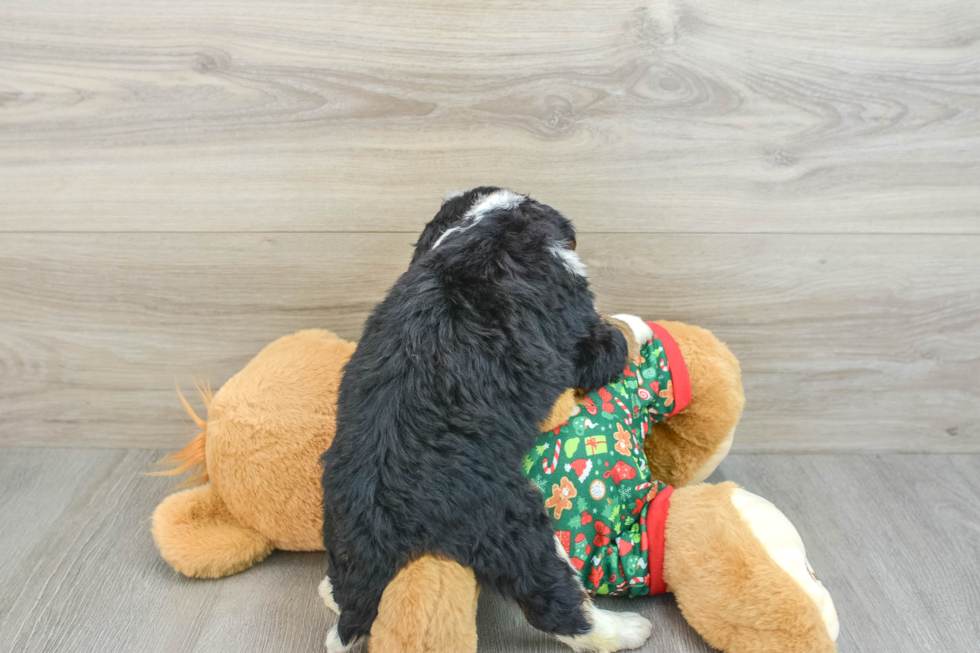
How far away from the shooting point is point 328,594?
30.0 inches

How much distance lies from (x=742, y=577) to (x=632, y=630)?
0.43ft

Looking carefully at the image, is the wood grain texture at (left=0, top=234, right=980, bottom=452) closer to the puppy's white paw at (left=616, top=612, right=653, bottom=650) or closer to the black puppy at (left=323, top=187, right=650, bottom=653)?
the black puppy at (left=323, top=187, right=650, bottom=653)

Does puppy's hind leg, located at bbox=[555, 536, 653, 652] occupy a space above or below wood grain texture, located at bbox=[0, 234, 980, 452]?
below

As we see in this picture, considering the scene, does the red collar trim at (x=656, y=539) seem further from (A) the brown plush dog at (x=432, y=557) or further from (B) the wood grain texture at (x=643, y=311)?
(B) the wood grain texture at (x=643, y=311)

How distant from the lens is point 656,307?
1011mm

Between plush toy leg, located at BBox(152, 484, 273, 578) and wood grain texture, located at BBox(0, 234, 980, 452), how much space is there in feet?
0.80

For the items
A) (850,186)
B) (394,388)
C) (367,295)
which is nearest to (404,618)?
(394,388)

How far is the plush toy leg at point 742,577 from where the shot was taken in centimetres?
65

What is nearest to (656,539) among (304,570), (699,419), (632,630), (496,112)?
(632,630)

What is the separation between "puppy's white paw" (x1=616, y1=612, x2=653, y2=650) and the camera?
28.2 inches

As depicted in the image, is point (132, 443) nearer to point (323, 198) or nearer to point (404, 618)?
point (323, 198)

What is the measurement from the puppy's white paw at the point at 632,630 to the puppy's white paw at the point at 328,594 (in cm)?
30

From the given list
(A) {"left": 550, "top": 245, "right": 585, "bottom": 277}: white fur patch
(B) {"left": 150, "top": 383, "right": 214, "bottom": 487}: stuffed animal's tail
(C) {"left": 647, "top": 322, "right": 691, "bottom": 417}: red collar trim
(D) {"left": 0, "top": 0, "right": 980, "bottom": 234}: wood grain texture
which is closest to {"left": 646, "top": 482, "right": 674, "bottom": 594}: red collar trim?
(C) {"left": 647, "top": 322, "right": 691, "bottom": 417}: red collar trim

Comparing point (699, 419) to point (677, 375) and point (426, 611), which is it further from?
point (426, 611)
